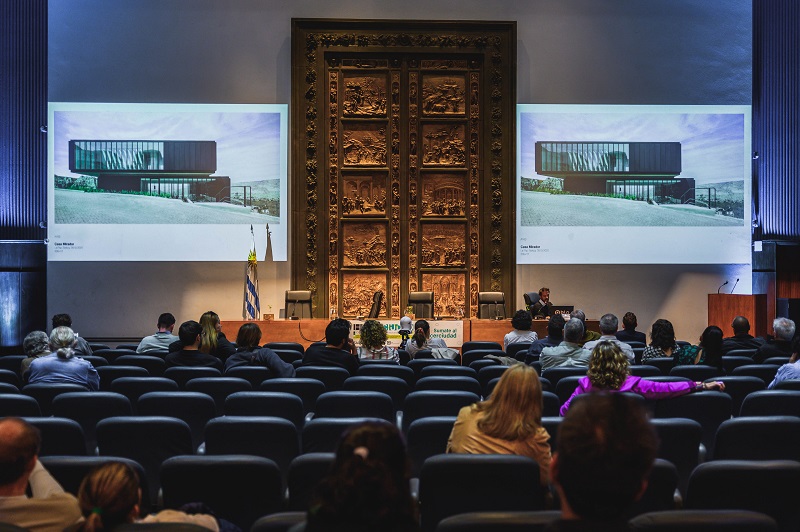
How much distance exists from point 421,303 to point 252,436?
9.08 metres

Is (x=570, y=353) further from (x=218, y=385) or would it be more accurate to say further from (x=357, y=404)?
(x=218, y=385)

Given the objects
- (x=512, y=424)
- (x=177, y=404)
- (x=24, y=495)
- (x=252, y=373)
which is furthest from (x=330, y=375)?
(x=24, y=495)

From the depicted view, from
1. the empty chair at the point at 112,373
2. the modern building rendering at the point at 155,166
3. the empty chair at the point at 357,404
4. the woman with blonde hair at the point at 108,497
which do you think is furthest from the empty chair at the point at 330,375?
the modern building rendering at the point at 155,166

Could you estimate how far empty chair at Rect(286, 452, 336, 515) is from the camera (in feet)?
8.39

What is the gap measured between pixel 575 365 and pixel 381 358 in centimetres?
176

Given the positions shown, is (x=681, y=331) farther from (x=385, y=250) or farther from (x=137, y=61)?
(x=137, y=61)

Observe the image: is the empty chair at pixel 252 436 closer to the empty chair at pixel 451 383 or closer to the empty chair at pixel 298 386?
the empty chair at pixel 298 386

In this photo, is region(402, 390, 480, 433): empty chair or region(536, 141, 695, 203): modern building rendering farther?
region(536, 141, 695, 203): modern building rendering

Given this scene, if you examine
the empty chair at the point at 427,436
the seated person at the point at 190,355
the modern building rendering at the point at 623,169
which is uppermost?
the modern building rendering at the point at 623,169

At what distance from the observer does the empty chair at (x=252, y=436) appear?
317 centimetres

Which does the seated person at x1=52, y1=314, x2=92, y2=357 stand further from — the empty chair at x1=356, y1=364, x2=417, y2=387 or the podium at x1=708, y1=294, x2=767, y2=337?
the podium at x1=708, y1=294, x2=767, y2=337

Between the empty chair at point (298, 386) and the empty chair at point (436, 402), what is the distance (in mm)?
703

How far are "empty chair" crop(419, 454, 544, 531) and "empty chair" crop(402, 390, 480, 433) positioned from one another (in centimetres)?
140

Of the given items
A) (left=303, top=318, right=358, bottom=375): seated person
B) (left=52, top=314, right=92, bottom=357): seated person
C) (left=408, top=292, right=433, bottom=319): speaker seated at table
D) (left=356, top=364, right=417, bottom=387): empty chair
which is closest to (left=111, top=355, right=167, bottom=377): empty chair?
(left=52, top=314, right=92, bottom=357): seated person
